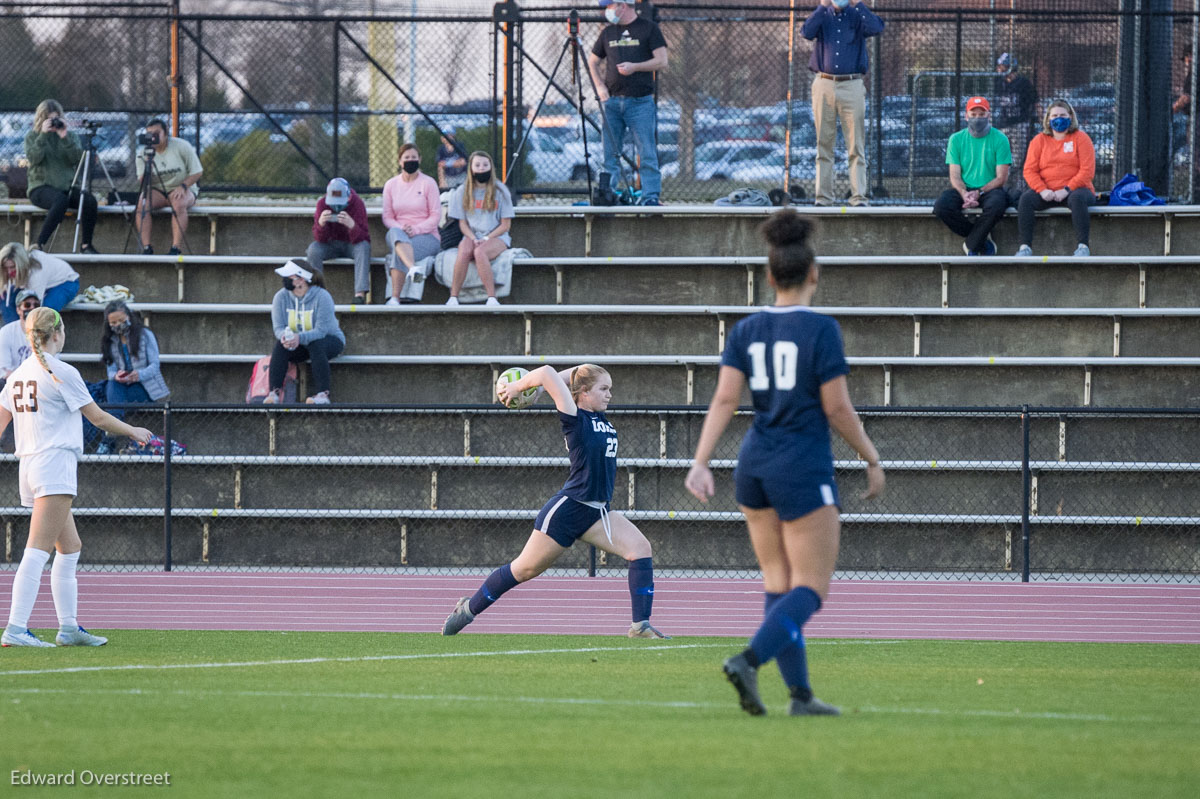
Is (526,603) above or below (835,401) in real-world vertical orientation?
below

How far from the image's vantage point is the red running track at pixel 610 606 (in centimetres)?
1075

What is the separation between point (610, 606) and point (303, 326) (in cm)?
504

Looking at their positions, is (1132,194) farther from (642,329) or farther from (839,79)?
(642,329)

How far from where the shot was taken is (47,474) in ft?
29.4

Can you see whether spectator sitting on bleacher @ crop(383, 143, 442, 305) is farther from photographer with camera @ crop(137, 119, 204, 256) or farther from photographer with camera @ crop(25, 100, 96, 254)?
photographer with camera @ crop(25, 100, 96, 254)

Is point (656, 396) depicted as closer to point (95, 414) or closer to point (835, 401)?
point (95, 414)

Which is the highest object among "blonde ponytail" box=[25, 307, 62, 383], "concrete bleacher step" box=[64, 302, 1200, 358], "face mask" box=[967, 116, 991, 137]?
"face mask" box=[967, 116, 991, 137]

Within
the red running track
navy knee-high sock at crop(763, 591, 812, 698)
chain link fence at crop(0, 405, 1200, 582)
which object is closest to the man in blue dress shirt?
chain link fence at crop(0, 405, 1200, 582)

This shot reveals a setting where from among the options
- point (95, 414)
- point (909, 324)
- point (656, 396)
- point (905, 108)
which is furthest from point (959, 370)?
point (95, 414)

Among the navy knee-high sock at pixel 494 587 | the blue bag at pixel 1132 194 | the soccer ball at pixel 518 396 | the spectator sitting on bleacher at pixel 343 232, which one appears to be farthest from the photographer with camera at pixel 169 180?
the blue bag at pixel 1132 194

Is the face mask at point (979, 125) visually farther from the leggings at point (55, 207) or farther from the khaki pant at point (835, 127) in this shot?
the leggings at point (55, 207)

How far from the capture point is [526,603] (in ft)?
39.8

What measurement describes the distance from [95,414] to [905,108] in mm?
12411

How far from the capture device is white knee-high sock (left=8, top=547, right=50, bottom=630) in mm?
9039
